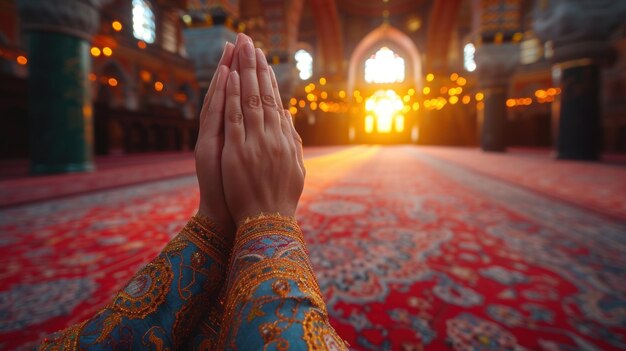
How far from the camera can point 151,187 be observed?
3.02 meters

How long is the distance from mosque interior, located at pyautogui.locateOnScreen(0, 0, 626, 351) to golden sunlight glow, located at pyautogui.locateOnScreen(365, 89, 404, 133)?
896 cm

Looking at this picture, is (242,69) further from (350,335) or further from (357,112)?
(357,112)

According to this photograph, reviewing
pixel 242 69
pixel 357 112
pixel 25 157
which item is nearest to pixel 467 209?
pixel 242 69

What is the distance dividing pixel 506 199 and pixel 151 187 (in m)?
3.06

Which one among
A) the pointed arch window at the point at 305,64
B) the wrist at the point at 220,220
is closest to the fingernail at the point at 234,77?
the wrist at the point at 220,220

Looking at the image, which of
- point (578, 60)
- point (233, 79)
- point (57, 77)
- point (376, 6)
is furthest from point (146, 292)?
point (376, 6)

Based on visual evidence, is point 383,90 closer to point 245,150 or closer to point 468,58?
point 468,58

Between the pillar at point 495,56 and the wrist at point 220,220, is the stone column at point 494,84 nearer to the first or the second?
the pillar at point 495,56

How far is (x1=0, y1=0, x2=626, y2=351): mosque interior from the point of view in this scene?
2.90 feet

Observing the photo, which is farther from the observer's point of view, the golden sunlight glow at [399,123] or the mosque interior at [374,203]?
the golden sunlight glow at [399,123]

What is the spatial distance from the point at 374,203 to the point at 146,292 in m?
1.86

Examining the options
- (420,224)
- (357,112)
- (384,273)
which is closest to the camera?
(384,273)

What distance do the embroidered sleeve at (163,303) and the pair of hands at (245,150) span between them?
0.10m

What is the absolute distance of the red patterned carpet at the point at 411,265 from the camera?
0.81 m
